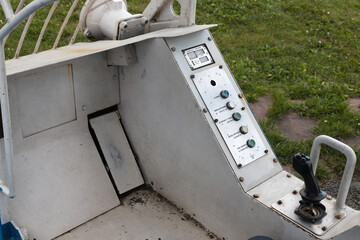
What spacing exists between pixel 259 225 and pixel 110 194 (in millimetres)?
997

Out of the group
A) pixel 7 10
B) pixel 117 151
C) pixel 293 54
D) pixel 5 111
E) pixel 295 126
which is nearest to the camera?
pixel 7 10

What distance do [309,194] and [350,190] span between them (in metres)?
1.37

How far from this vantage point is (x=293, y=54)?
5.20 m

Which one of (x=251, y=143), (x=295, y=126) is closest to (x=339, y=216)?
(x=251, y=143)

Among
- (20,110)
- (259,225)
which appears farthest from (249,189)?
(20,110)

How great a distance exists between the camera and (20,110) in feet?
8.11

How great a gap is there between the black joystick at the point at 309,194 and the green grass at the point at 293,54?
4.24 ft

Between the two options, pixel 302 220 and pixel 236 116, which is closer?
pixel 302 220

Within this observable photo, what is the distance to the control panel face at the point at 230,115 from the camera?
2398 mm

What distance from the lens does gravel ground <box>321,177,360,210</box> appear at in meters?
3.11

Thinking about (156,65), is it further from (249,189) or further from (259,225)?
(259,225)

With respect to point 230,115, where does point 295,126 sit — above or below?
below

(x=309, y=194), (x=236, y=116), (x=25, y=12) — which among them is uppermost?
(x=25, y=12)

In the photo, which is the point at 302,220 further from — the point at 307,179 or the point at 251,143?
the point at 251,143
